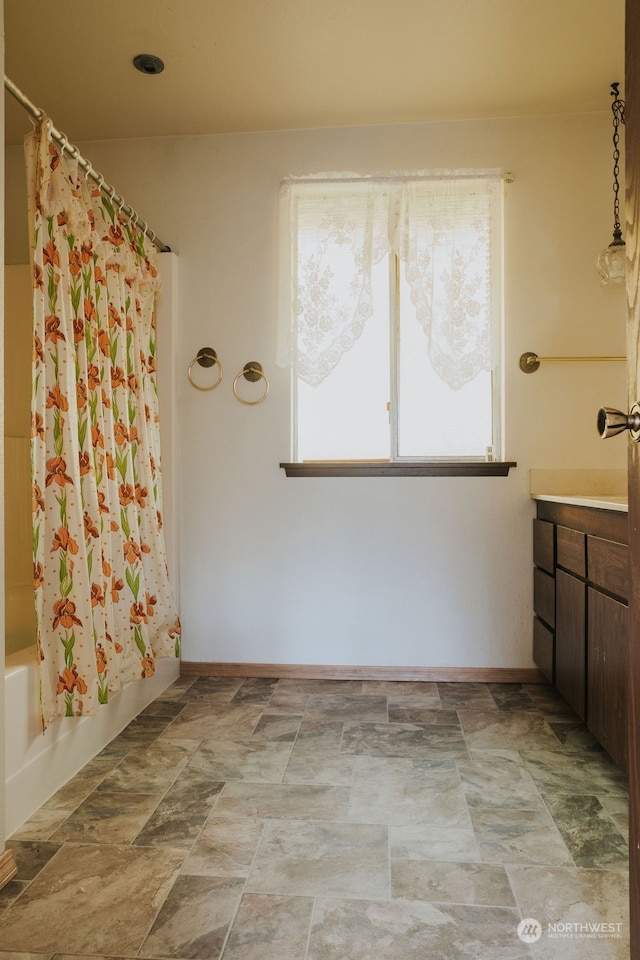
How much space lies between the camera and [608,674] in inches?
70.8

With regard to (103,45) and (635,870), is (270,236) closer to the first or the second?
(103,45)

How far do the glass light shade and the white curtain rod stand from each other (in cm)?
192

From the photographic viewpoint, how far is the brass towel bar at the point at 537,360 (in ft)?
8.95

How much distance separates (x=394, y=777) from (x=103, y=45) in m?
2.74

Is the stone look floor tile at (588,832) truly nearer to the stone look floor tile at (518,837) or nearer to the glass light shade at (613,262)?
the stone look floor tile at (518,837)

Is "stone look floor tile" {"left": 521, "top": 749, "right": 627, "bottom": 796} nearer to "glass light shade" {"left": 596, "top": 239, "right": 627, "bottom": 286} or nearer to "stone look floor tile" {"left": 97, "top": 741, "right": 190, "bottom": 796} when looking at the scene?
"stone look floor tile" {"left": 97, "top": 741, "right": 190, "bottom": 796}

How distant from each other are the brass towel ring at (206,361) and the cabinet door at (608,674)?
1849 millimetres

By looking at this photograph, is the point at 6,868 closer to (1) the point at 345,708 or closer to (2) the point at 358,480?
(1) the point at 345,708

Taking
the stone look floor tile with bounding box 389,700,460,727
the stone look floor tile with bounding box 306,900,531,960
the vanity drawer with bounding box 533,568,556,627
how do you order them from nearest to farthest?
the stone look floor tile with bounding box 306,900,531,960 < the stone look floor tile with bounding box 389,700,460,727 < the vanity drawer with bounding box 533,568,556,627

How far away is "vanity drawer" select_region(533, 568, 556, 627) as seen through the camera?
2445 mm

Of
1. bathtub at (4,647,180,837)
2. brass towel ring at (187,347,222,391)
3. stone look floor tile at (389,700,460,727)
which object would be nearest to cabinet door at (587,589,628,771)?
stone look floor tile at (389,700,460,727)

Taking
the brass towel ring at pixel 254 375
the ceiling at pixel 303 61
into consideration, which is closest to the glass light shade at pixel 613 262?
the ceiling at pixel 303 61

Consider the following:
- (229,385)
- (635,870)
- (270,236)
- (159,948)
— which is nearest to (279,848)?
(159,948)

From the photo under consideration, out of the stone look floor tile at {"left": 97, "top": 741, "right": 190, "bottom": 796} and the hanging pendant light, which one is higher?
the hanging pendant light
